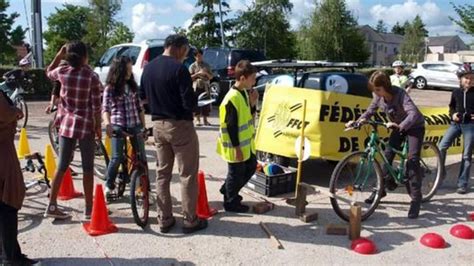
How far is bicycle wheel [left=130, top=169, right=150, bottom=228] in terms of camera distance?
16.4 feet

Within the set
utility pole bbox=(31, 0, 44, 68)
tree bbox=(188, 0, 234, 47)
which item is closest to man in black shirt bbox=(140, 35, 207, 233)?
utility pole bbox=(31, 0, 44, 68)

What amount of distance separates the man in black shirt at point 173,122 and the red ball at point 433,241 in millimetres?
2217

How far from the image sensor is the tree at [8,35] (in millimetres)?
59281

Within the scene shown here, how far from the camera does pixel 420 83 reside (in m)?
29.3

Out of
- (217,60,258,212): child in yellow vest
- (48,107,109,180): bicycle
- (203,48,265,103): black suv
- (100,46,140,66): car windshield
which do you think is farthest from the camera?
(203,48,265,103): black suv

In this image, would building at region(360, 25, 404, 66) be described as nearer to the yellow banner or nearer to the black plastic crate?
the yellow banner

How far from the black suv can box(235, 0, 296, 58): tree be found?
115 feet

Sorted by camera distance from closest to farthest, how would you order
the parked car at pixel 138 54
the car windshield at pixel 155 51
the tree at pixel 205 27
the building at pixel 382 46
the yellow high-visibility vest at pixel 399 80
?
the yellow high-visibility vest at pixel 399 80
the parked car at pixel 138 54
the car windshield at pixel 155 51
the tree at pixel 205 27
the building at pixel 382 46

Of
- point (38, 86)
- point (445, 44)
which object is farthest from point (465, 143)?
point (445, 44)

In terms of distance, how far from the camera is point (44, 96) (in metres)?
18.8

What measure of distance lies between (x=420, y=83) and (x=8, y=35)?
51493mm

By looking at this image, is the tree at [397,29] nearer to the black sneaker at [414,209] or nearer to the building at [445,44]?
the building at [445,44]

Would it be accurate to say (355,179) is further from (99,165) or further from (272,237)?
(99,165)

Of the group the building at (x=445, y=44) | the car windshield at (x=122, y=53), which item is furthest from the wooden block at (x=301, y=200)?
the building at (x=445, y=44)
